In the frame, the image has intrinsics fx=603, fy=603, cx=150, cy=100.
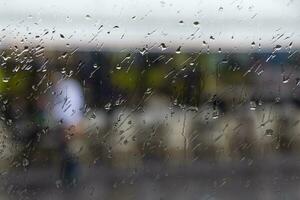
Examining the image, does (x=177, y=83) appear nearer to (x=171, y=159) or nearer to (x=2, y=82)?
(x=171, y=159)

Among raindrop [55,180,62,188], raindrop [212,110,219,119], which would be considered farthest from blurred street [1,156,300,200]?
raindrop [212,110,219,119]

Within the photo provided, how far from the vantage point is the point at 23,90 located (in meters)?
1.63

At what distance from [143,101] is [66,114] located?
22cm

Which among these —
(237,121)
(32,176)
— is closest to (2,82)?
(32,176)

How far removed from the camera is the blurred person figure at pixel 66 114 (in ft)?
5.37

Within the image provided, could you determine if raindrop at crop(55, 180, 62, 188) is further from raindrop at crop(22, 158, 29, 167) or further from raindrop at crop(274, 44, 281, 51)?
raindrop at crop(274, 44, 281, 51)

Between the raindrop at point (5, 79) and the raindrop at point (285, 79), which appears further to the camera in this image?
the raindrop at point (285, 79)

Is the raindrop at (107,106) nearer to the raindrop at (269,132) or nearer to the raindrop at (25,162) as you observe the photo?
the raindrop at (25,162)

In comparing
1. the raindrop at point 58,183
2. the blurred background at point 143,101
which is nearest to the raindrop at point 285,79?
the blurred background at point 143,101

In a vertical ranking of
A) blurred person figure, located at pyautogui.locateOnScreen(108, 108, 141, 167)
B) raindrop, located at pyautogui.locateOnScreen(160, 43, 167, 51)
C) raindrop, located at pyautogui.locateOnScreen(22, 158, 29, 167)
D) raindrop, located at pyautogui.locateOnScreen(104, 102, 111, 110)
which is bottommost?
raindrop, located at pyautogui.locateOnScreen(22, 158, 29, 167)

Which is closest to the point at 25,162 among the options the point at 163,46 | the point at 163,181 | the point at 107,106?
the point at 107,106

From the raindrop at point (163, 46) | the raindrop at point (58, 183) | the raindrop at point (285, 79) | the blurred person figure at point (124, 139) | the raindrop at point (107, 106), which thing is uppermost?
the raindrop at point (163, 46)

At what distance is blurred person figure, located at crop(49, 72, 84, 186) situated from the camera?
1.64 m

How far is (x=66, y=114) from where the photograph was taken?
1.66m
